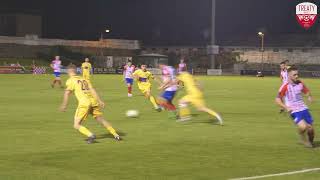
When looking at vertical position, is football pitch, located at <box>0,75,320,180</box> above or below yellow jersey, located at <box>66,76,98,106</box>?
below

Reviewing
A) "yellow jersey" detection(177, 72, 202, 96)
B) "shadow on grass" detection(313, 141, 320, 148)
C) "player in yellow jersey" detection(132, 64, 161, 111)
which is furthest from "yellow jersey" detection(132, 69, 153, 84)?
"shadow on grass" detection(313, 141, 320, 148)

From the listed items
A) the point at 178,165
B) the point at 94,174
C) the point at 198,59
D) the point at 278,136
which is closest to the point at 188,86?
the point at 278,136

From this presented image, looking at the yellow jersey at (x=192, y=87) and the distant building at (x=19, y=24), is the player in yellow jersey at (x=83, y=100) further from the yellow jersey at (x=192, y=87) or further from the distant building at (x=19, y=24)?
the distant building at (x=19, y=24)

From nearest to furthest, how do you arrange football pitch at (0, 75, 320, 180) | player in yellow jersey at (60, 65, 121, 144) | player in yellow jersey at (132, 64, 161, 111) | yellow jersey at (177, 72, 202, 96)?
football pitch at (0, 75, 320, 180), player in yellow jersey at (60, 65, 121, 144), yellow jersey at (177, 72, 202, 96), player in yellow jersey at (132, 64, 161, 111)

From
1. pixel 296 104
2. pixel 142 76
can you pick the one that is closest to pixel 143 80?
Result: pixel 142 76

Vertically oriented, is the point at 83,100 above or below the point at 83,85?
below

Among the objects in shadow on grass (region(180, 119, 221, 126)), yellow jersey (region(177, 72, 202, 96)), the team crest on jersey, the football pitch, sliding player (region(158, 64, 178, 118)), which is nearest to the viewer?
the football pitch

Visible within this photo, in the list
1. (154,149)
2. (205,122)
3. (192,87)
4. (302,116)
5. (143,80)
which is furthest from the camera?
(143,80)

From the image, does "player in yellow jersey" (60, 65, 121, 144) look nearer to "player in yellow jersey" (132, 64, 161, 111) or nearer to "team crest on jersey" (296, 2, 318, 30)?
"player in yellow jersey" (132, 64, 161, 111)

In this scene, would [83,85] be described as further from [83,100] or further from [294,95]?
[294,95]

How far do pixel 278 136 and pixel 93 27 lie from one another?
334 feet

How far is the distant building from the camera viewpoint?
102 meters

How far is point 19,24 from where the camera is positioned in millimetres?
103812

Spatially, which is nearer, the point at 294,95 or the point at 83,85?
the point at 294,95
